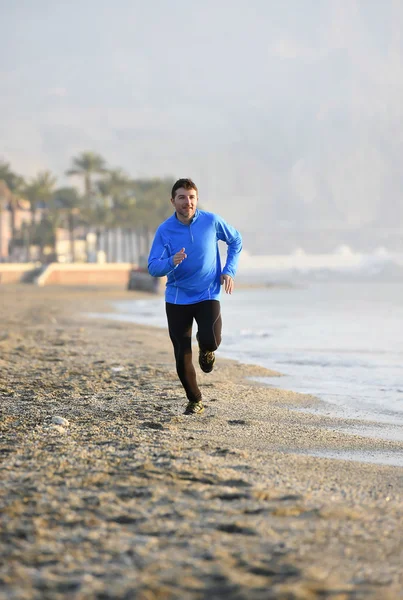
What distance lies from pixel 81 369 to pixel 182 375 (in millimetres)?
3335

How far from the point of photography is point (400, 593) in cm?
285

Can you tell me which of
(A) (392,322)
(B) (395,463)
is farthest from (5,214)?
(B) (395,463)

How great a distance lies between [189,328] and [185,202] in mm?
1009

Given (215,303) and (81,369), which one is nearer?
(215,303)

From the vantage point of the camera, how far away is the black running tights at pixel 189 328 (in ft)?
20.9

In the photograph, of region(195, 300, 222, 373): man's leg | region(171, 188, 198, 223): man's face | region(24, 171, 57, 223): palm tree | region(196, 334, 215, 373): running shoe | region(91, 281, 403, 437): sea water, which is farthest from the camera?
region(24, 171, 57, 223): palm tree

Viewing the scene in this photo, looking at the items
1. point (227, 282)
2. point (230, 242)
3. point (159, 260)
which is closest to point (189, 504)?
point (159, 260)

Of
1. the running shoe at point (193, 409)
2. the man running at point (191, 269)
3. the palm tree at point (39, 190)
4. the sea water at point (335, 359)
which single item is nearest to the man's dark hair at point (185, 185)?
the man running at point (191, 269)

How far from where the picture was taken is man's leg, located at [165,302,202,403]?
6.44 m

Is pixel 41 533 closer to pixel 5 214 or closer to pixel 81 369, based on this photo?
pixel 81 369

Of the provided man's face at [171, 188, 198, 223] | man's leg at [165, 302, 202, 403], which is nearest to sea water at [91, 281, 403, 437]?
man's leg at [165, 302, 202, 403]

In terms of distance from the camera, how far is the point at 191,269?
20.6ft

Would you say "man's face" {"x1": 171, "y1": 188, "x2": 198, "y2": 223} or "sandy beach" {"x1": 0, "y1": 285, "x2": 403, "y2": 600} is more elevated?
"man's face" {"x1": 171, "y1": 188, "x2": 198, "y2": 223}

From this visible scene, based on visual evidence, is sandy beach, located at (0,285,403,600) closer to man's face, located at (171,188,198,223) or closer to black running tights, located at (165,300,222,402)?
black running tights, located at (165,300,222,402)
